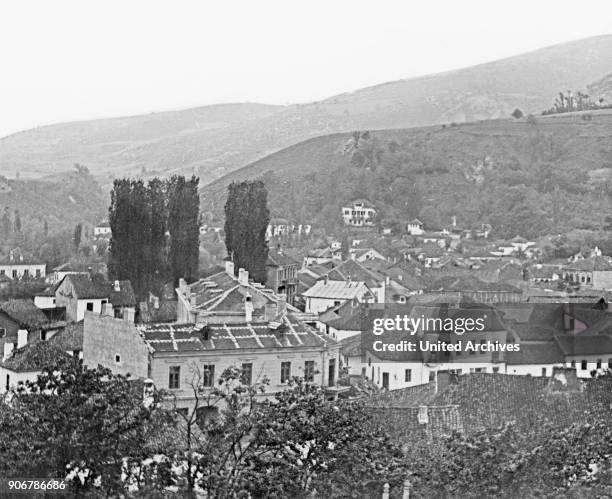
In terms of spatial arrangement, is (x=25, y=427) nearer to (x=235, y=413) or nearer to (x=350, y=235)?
(x=235, y=413)

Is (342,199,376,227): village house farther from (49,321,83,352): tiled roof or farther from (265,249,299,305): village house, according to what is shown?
(49,321,83,352): tiled roof

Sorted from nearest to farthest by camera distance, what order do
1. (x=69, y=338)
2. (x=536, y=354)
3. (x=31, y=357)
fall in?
(x=31, y=357) < (x=69, y=338) < (x=536, y=354)

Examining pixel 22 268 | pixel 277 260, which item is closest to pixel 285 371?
pixel 277 260

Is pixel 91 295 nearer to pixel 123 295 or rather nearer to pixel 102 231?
pixel 123 295

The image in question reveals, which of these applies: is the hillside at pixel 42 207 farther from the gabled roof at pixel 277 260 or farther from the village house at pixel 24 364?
the village house at pixel 24 364

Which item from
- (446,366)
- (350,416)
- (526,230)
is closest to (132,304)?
(446,366)

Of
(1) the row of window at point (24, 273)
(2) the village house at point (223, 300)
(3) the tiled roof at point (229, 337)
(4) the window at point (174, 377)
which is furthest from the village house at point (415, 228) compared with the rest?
(4) the window at point (174, 377)
